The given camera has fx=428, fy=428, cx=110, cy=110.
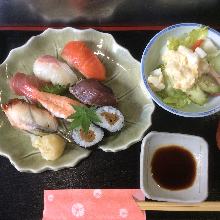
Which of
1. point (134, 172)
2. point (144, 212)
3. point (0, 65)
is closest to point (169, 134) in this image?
point (134, 172)

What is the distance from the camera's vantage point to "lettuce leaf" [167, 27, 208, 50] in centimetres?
218

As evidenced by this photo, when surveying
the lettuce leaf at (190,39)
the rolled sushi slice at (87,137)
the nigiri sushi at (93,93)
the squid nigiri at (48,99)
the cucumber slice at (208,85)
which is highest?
the lettuce leaf at (190,39)

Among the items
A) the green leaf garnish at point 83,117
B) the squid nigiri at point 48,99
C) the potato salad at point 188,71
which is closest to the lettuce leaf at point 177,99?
the potato salad at point 188,71

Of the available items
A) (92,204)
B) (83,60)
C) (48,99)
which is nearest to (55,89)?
(48,99)

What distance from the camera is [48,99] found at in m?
2.25

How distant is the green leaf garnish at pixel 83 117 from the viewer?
6.98 feet

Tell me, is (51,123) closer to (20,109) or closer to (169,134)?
(20,109)

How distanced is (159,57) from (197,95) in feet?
1.01

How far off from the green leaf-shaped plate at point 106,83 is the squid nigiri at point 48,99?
0.12 metres

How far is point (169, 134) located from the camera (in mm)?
2207

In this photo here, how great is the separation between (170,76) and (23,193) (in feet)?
3.15

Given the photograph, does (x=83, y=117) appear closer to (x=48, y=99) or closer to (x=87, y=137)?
(x=87, y=137)

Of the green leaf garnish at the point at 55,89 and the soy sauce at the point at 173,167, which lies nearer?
the soy sauce at the point at 173,167

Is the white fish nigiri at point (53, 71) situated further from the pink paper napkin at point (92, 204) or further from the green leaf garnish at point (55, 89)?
the pink paper napkin at point (92, 204)
